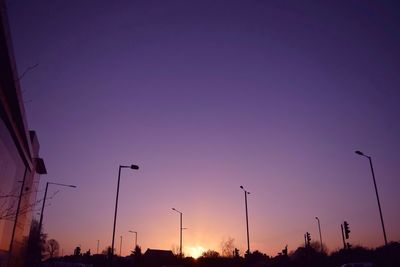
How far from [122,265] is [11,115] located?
8830 cm

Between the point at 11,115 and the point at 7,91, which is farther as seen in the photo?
the point at 11,115

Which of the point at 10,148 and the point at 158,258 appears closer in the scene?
the point at 10,148

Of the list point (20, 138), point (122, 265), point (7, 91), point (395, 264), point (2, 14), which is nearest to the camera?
point (2, 14)

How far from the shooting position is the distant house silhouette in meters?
106

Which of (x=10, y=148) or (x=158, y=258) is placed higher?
(x=158, y=258)

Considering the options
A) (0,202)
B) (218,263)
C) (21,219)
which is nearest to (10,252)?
(21,219)

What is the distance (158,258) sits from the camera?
4262 inches

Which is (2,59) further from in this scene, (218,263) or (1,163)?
(218,263)

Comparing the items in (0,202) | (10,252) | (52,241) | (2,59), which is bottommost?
(10,252)

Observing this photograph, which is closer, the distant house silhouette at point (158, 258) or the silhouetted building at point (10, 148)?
the silhouetted building at point (10, 148)

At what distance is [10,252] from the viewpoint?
22203 millimetres

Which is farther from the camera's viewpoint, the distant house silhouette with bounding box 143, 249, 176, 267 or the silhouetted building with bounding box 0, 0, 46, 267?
the distant house silhouette with bounding box 143, 249, 176, 267

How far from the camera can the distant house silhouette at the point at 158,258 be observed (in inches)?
4168

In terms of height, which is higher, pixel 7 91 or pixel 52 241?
pixel 52 241
